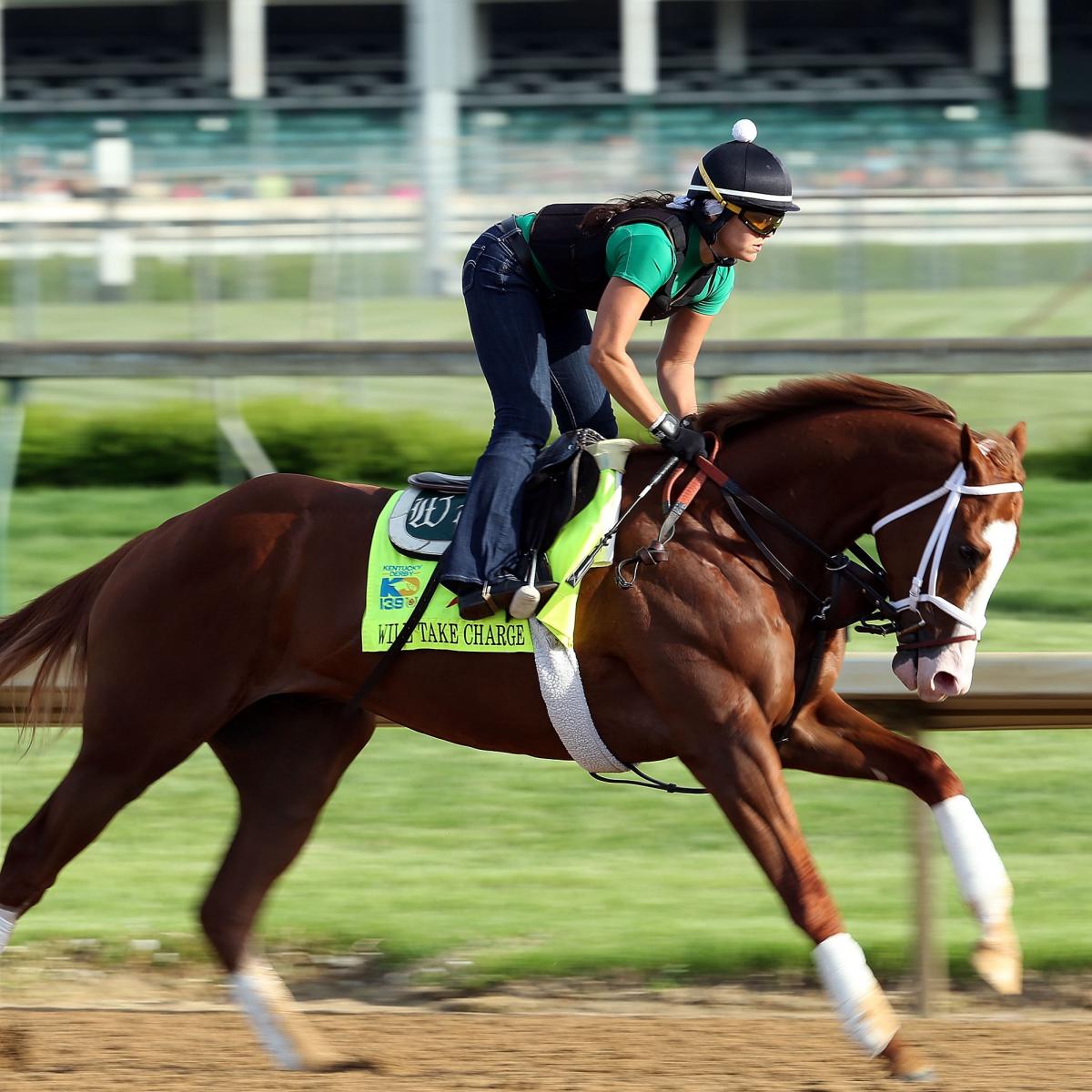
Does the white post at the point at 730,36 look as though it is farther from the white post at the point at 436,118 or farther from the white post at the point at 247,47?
the white post at the point at 436,118

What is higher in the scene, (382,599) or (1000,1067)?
(382,599)

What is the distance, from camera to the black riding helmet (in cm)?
402

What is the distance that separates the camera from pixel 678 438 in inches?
157

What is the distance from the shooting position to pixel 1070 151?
12.4 meters

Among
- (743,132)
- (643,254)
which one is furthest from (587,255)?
(743,132)

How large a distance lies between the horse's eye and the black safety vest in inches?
35.5

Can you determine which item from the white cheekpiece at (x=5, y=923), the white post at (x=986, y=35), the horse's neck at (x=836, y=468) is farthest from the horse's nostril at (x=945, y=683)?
the white post at (x=986, y=35)

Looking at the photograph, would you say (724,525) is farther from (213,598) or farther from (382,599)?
(213,598)

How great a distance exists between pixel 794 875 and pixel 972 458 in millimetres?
965

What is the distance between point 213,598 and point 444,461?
202 inches

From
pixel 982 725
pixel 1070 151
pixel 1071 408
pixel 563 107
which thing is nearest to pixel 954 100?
pixel 563 107

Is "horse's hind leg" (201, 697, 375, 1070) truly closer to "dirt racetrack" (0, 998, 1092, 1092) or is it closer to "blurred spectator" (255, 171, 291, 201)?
"dirt racetrack" (0, 998, 1092, 1092)

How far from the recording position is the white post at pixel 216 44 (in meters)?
28.9

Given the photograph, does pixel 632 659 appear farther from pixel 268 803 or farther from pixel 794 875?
pixel 268 803
